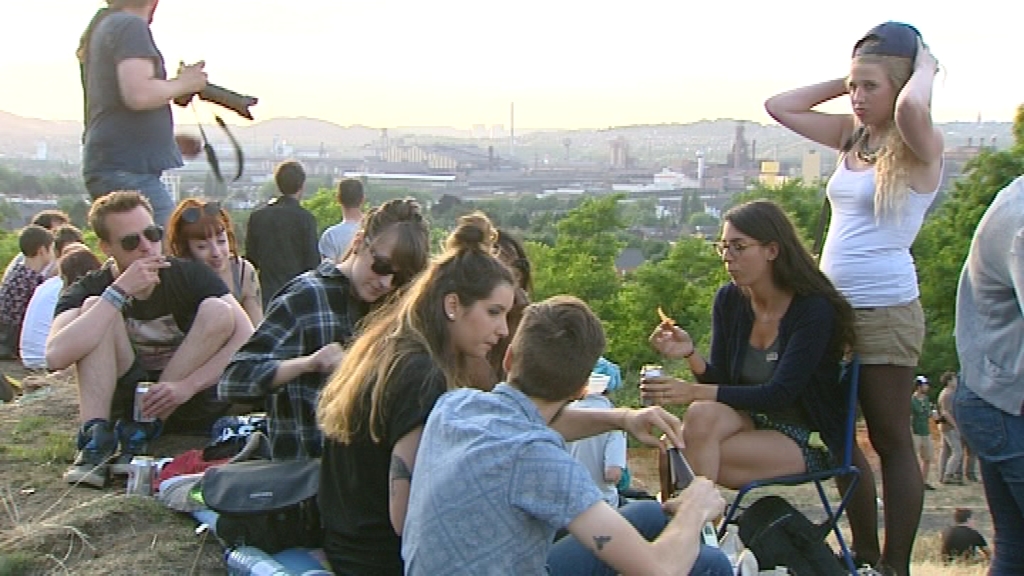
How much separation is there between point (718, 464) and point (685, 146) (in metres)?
54.4

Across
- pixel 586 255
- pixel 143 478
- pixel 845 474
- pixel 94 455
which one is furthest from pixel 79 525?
pixel 586 255

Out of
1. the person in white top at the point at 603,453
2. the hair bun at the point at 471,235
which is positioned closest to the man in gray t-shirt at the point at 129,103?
the hair bun at the point at 471,235

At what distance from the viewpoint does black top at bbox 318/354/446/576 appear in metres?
3.00

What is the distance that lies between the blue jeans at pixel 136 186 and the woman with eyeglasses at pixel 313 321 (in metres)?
1.80

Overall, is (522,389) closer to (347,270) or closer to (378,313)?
(378,313)

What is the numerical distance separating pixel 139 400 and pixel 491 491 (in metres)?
2.74

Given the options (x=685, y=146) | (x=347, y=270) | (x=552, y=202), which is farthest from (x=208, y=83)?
(x=685, y=146)

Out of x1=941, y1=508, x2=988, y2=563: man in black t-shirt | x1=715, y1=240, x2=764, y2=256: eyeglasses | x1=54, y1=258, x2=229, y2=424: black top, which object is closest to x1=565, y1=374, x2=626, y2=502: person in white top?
x1=715, y1=240, x2=764, y2=256: eyeglasses

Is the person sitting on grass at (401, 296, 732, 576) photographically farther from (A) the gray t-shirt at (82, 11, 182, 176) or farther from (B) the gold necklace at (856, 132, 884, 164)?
(A) the gray t-shirt at (82, 11, 182, 176)

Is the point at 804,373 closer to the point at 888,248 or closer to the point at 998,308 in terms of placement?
the point at 888,248

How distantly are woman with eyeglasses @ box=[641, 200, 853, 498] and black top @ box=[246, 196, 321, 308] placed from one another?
14.4 feet

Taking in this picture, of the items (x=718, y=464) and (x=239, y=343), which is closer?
(x=718, y=464)

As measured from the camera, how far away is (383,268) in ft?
12.7

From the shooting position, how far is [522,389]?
274 centimetres
